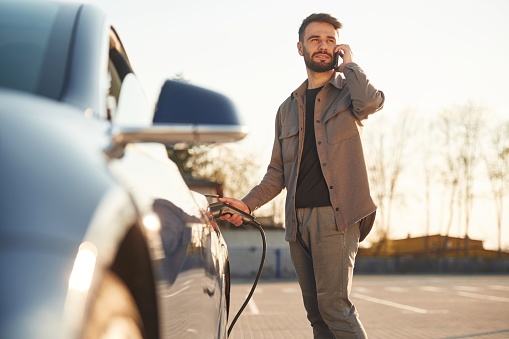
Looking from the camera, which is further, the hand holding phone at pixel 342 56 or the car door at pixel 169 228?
the hand holding phone at pixel 342 56

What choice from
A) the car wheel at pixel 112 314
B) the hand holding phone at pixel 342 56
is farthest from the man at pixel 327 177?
the car wheel at pixel 112 314

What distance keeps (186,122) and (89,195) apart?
584mm

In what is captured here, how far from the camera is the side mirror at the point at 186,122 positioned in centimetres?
193

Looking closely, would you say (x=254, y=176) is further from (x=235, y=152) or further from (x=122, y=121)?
(x=122, y=121)

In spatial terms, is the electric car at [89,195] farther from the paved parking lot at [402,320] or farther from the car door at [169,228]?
the paved parking lot at [402,320]

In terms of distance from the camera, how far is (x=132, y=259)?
71.5 inches

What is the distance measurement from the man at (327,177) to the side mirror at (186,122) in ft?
6.60

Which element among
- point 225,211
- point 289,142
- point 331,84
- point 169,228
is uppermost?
point 331,84

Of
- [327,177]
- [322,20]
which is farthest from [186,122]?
[322,20]

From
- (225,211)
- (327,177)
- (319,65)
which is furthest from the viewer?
(319,65)

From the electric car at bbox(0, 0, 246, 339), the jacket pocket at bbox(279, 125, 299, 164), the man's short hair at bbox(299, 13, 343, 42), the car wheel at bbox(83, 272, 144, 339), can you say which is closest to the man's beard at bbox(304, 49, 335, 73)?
the man's short hair at bbox(299, 13, 343, 42)

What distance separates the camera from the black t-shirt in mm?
4438

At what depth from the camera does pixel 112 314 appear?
1.66 metres

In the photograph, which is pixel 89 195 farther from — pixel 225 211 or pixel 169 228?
pixel 225 211
